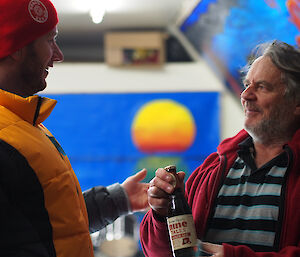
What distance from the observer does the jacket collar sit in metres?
1.06

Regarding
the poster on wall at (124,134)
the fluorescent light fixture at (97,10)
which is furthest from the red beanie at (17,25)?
the poster on wall at (124,134)

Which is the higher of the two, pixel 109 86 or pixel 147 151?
pixel 109 86

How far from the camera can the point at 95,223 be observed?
1.42 metres

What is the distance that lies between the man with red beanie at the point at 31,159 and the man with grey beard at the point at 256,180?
0.26m

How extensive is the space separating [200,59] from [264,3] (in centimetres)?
173

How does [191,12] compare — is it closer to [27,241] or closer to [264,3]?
[264,3]

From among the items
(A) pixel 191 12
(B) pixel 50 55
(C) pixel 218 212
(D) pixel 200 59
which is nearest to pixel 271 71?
(C) pixel 218 212

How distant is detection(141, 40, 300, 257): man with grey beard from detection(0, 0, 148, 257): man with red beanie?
260 mm

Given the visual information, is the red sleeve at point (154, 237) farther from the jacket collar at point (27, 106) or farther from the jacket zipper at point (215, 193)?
the jacket collar at point (27, 106)

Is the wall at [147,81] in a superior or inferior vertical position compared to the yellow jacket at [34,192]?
superior

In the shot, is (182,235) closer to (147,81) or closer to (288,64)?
(288,64)

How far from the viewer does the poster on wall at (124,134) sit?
14.9ft

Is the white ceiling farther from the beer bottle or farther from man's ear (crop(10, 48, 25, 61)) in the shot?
the beer bottle

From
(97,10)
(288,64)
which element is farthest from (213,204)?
(97,10)
